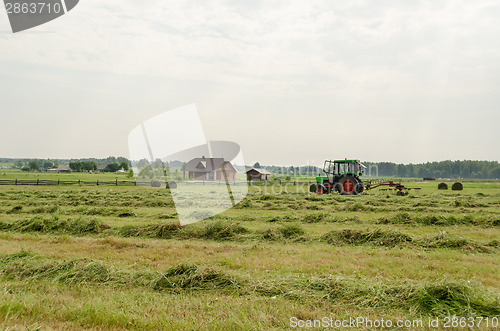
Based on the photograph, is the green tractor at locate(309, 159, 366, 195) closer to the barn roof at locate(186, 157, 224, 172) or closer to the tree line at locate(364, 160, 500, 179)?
the barn roof at locate(186, 157, 224, 172)

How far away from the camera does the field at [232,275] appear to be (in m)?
5.03

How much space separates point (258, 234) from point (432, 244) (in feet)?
17.1

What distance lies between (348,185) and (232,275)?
22490 mm

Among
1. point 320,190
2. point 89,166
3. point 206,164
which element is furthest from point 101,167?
point 320,190

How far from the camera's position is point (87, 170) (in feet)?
443

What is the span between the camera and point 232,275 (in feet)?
21.6

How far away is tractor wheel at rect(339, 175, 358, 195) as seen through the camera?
2734 cm

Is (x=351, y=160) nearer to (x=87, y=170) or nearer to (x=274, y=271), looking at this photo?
(x=274, y=271)

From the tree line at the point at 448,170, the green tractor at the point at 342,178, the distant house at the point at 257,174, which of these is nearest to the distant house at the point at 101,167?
the distant house at the point at 257,174

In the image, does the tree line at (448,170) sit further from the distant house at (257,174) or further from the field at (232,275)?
the field at (232,275)

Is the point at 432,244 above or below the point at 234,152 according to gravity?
below

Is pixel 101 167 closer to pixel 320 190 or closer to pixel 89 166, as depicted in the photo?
pixel 89 166

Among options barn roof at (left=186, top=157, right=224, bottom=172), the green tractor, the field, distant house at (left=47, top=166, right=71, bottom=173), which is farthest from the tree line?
distant house at (left=47, top=166, right=71, bottom=173)

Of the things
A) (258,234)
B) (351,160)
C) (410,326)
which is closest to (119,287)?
(410,326)
